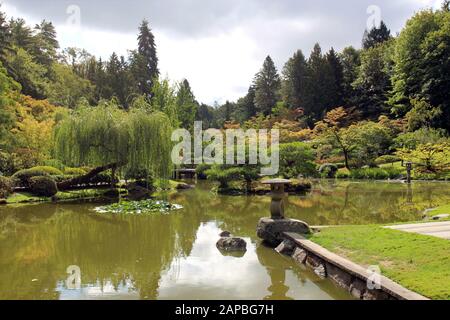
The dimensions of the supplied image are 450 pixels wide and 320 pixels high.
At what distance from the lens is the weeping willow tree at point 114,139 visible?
1684 centimetres

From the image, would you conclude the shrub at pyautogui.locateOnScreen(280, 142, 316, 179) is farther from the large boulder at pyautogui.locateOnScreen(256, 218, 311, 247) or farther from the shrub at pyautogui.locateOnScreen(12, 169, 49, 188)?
the large boulder at pyautogui.locateOnScreen(256, 218, 311, 247)

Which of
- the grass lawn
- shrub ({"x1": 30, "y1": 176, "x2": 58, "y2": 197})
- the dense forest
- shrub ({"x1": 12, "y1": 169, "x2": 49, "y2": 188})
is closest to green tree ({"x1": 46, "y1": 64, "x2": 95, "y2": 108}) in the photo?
the dense forest

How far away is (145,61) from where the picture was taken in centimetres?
4691

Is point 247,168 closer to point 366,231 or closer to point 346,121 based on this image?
point 366,231

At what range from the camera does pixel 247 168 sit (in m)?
19.1

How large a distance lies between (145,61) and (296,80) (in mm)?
17629

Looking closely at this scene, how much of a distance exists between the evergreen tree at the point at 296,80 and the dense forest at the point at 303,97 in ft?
0.38

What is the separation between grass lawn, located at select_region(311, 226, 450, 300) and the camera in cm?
488

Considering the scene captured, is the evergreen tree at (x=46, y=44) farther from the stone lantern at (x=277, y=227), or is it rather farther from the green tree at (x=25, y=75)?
the stone lantern at (x=277, y=227)

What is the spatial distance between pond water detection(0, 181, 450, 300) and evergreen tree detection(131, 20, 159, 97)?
1245 inches

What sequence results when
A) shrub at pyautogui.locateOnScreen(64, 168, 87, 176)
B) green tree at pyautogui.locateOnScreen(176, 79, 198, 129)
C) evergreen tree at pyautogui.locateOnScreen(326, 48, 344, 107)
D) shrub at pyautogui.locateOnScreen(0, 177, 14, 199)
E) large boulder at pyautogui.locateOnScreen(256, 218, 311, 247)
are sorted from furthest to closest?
1. evergreen tree at pyautogui.locateOnScreen(326, 48, 344, 107)
2. green tree at pyautogui.locateOnScreen(176, 79, 198, 129)
3. shrub at pyautogui.locateOnScreen(64, 168, 87, 176)
4. shrub at pyautogui.locateOnScreen(0, 177, 14, 199)
5. large boulder at pyautogui.locateOnScreen(256, 218, 311, 247)

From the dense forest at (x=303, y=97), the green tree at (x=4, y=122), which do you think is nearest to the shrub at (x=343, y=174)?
the dense forest at (x=303, y=97)

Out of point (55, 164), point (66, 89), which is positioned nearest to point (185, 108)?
point (66, 89)
